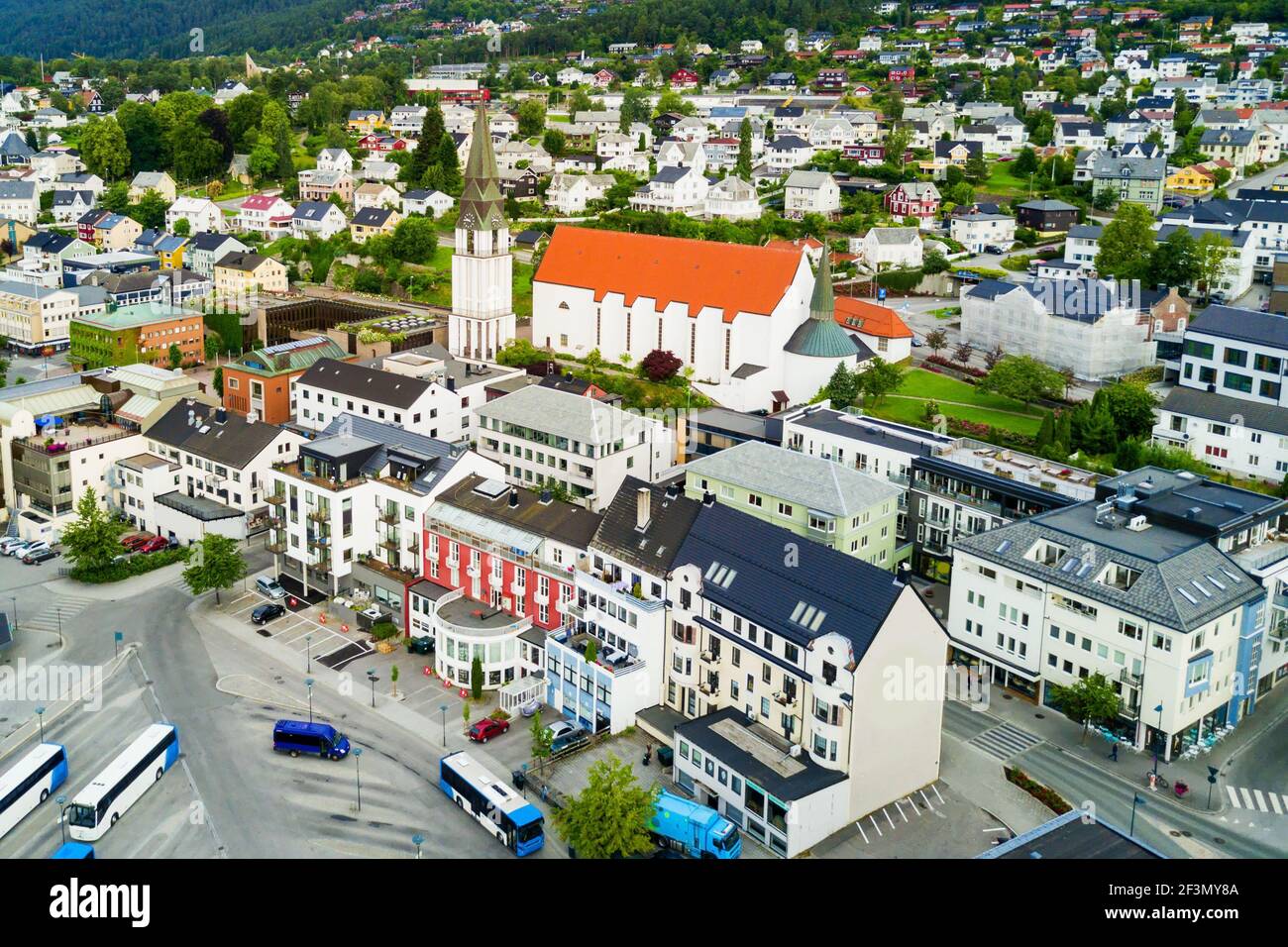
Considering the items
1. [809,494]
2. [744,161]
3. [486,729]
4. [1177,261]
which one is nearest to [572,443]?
[809,494]

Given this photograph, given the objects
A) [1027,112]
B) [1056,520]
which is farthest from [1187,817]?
[1027,112]

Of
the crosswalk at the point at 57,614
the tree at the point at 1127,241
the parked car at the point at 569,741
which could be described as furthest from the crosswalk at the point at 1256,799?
the tree at the point at 1127,241

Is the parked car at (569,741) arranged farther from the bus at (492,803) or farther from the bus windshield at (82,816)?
the bus windshield at (82,816)

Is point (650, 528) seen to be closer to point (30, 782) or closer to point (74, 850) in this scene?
point (74, 850)

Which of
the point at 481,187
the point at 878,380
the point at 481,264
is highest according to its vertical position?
the point at 481,187

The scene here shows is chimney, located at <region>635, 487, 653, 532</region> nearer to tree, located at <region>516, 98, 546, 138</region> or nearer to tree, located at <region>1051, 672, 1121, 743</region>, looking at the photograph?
tree, located at <region>1051, 672, 1121, 743</region>

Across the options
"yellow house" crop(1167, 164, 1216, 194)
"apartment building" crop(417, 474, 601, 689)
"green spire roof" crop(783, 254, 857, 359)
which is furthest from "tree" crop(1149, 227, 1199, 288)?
"apartment building" crop(417, 474, 601, 689)
